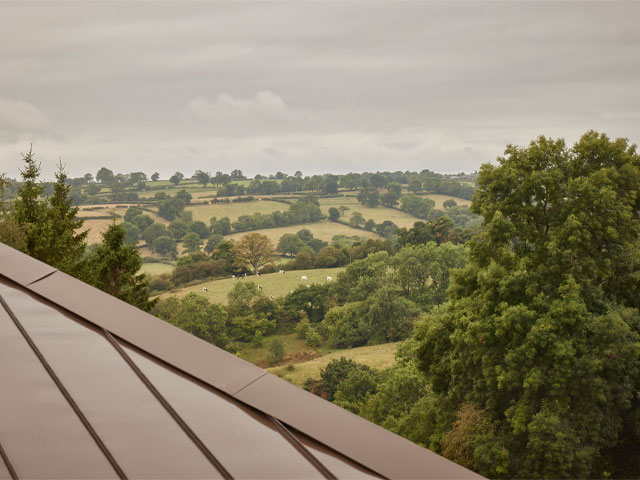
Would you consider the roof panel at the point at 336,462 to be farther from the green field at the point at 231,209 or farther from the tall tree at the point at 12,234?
the green field at the point at 231,209

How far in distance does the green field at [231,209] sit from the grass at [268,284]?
45784 mm

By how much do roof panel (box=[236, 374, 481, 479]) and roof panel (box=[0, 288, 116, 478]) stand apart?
3.54ft

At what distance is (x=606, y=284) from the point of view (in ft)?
60.1

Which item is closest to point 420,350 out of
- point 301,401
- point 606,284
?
→ point 606,284

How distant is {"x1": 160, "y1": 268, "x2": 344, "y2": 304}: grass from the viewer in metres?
77.7

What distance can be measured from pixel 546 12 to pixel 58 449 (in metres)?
89.4

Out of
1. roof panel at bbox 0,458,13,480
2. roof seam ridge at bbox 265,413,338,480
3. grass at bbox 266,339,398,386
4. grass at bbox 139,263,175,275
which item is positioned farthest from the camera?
grass at bbox 139,263,175,275

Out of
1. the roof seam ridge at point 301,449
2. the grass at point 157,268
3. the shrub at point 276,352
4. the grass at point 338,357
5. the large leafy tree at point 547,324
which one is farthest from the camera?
the grass at point 157,268

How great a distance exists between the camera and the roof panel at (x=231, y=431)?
3.26 meters

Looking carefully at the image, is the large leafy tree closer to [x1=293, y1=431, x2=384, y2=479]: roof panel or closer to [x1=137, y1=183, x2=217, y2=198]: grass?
[x1=293, y1=431, x2=384, y2=479]: roof panel

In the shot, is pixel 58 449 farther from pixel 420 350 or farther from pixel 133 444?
pixel 420 350

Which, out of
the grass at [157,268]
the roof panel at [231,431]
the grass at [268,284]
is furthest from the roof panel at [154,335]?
the grass at [157,268]

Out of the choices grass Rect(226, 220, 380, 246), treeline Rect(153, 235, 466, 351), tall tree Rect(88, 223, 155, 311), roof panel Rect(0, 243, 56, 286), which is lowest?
treeline Rect(153, 235, 466, 351)

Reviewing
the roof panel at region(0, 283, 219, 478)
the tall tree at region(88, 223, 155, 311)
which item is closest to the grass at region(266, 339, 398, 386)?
the tall tree at region(88, 223, 155, 311)
